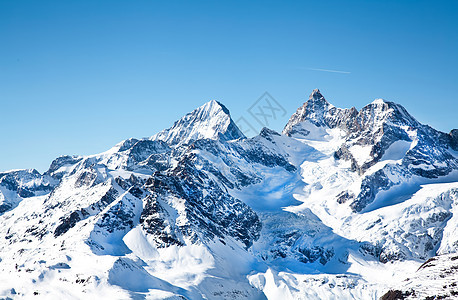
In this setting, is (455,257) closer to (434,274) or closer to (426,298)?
(434,274)

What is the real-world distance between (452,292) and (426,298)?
5302mm

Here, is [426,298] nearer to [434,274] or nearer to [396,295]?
[396,295]

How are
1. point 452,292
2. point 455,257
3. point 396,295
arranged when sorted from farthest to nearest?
point 455,257
point 396,295
point 452,292

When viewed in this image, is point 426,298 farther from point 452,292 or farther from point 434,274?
point 434,274

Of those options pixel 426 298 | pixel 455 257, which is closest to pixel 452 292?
pixel 426 298

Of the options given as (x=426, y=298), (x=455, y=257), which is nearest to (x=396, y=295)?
(x=426, y=298)

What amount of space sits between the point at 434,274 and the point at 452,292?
49.4 ft

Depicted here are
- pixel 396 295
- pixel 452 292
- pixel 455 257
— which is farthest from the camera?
pixel 455 257

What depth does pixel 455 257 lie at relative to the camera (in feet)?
461

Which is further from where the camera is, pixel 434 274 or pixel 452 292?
pixel 434 274

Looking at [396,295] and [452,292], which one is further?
[396,295]

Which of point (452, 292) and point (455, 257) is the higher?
point (455, 257)

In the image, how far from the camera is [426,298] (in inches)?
4454

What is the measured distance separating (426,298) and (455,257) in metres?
32.6
